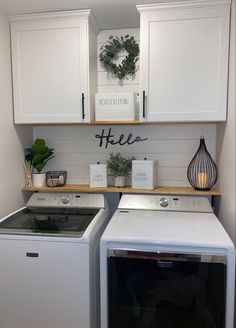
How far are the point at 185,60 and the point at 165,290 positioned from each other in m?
1.46

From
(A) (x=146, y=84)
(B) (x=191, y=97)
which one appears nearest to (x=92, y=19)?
(A) (x=146, y=84)

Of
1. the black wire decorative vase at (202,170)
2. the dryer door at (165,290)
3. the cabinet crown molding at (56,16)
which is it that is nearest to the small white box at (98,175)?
the black wire decorative vase at (202,170)

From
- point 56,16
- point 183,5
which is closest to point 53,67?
point 56,16

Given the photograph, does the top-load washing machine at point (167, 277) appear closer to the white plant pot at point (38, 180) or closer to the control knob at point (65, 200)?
the control knob at point (65, 200)

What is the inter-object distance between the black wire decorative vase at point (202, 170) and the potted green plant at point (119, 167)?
0.49m

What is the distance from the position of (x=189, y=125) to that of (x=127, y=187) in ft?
2.33

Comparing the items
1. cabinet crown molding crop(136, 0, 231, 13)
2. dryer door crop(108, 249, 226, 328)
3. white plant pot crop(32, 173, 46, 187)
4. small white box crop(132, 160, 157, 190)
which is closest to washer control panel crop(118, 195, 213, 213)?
small white box crop(132, 160, 157, 190)

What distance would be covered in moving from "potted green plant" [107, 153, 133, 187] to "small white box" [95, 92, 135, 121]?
1.13ft

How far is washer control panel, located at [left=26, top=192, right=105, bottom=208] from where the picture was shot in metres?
2.13

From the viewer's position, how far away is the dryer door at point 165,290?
4.78ft

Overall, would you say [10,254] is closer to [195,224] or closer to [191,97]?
[195,224]

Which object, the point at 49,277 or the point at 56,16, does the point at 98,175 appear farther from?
the point at 56,16

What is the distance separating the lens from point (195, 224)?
5.63ft

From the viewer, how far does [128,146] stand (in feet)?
7.78
